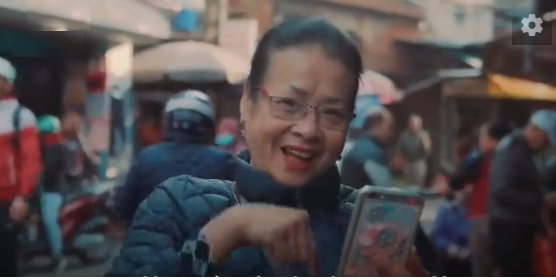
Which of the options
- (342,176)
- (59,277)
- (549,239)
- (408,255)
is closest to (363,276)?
(408,255)

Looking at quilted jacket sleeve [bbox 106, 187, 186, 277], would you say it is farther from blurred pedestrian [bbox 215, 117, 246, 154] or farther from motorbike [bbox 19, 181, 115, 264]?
blurred pedestrian [bbox 215, 117, 246, 154]

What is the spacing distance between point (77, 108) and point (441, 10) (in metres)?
1.08

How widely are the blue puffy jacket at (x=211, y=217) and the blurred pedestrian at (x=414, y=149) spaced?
0.21 m

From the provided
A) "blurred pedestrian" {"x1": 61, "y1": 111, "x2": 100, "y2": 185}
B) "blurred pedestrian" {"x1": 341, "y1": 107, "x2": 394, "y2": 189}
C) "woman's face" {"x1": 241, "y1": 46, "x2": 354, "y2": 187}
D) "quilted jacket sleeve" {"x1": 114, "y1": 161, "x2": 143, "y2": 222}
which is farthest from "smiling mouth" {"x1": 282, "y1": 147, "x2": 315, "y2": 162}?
"blurred pedestrian" {"x1": 61, "y1": 111, "x2": 100, "y2": 185}

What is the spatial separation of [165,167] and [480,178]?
90 centimetres

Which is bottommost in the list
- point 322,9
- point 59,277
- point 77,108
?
point 59,277

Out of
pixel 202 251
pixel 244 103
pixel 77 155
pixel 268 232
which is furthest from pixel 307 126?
pixel 77 155

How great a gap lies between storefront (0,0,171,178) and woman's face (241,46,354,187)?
34 cm

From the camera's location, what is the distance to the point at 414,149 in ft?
6.46

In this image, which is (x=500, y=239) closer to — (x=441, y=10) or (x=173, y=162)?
(x=441, y=10)

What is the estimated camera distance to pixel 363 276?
1937mm

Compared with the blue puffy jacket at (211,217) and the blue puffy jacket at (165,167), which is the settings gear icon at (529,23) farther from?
the blue puffy jacket at (165,167)

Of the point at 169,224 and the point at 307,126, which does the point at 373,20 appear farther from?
the point at 169,224

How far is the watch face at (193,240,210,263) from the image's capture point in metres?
1.83
